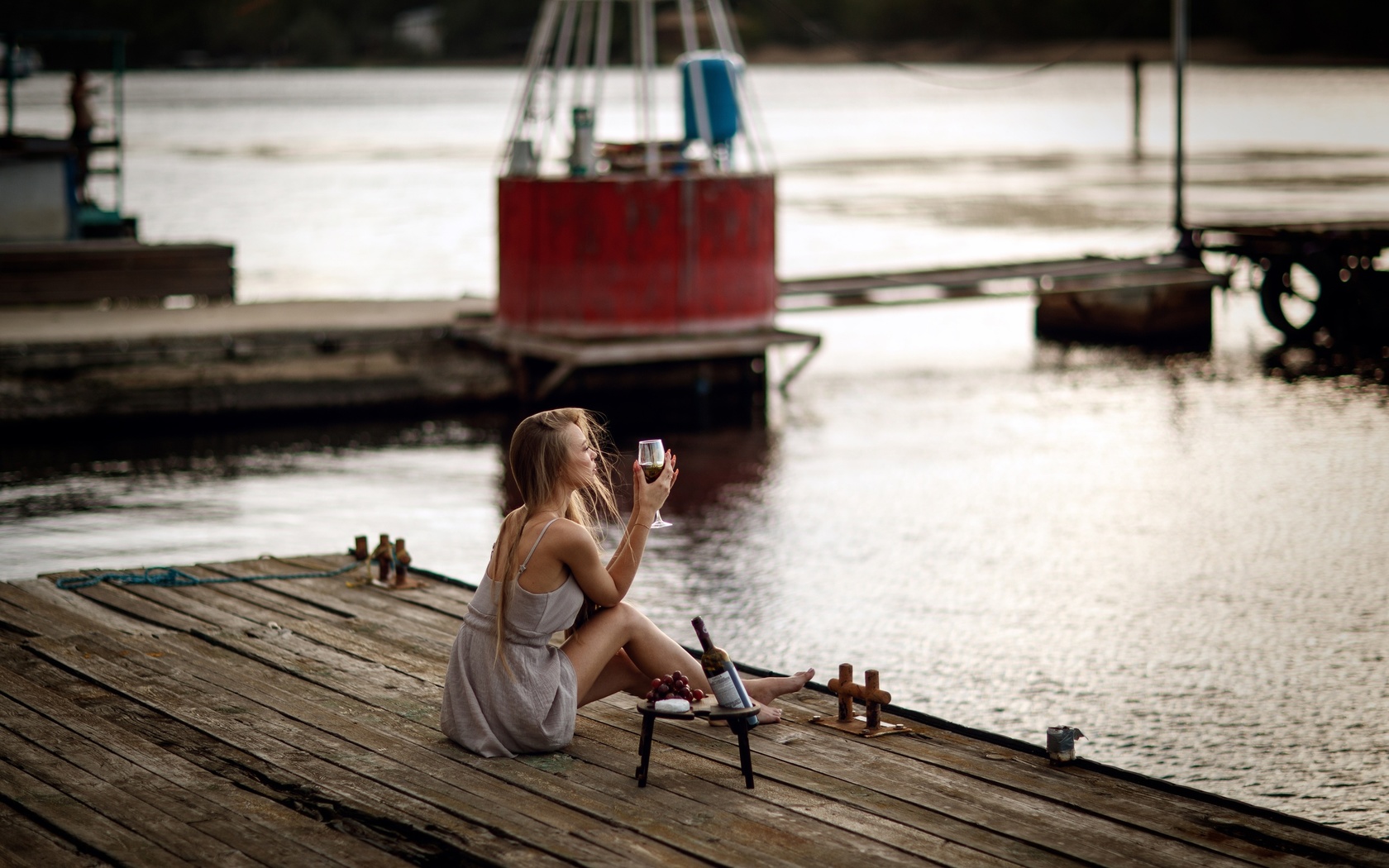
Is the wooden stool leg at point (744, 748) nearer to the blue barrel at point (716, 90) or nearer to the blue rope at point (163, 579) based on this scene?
the blue rope at point (163, 579)

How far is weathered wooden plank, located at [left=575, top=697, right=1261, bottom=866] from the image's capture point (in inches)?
211

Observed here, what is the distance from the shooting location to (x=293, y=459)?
1458cm

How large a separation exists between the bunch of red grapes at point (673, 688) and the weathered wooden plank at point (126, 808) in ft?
4.71

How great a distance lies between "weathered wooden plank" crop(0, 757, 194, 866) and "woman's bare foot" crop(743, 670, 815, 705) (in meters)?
2.13

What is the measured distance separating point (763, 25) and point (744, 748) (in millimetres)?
166094


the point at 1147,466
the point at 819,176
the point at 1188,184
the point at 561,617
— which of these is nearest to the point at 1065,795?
the point at 561,617

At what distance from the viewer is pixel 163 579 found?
29.3 feet

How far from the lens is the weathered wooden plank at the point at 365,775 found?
540 centimetres

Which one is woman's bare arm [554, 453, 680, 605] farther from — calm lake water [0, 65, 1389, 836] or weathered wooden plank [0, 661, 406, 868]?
calm lake water [0, 65, 1389, 836]

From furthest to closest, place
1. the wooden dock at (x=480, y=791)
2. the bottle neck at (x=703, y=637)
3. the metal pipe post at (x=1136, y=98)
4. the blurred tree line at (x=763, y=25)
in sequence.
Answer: the blurred tree line at (x=763, y=25), the metal pipe post at (x=1136, y=98), the bottle neck at (x=703, y=637), the wooden dock at (x=480, y=791)

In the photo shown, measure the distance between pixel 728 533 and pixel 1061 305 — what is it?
1038 cm

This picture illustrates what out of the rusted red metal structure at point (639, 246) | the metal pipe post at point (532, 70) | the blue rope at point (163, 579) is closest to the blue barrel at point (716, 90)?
the rusted red metal structure at point (639, 246)

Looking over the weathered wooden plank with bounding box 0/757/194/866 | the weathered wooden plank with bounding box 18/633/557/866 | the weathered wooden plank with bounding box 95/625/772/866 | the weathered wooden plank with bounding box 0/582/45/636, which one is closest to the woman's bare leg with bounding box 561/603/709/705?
the weathered wooden plank with bounding box 95/625/772/866

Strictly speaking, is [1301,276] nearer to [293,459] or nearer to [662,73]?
[293,459]
